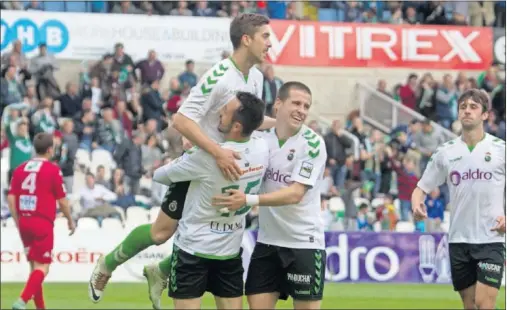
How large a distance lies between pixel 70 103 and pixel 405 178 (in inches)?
276

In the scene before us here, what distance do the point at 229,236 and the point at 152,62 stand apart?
1761cm

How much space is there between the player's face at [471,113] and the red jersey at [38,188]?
16.6ft

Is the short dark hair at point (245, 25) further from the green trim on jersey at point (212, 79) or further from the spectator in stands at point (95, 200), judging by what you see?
the spectator in stands at point (95, 200)

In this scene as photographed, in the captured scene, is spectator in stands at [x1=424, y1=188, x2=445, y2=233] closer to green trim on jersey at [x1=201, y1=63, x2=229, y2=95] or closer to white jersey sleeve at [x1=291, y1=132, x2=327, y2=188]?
white jersey sleeve at [x1=291, y1=132, x2=327, y2=188]

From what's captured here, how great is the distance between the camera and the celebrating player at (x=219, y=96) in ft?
31.8

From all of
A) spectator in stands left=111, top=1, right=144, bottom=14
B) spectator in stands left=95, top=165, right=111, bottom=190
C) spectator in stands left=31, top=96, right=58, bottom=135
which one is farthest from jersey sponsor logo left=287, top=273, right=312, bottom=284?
spectator in stands left=111, top=1, right=144, bottom=14

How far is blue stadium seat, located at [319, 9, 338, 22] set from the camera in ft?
101

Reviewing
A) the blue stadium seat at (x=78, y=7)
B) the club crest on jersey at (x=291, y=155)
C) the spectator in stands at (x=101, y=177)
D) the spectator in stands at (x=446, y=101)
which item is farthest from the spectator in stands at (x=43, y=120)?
the club crest on jersey at (x=291, y=155)

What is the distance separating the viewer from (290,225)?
10680 mm

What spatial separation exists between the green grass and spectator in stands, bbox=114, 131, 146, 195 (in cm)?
387

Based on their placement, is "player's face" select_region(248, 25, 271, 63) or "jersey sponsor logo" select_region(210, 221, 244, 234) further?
"player's face" select_region(248, 25, 271, 63)

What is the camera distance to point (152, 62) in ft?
89.6

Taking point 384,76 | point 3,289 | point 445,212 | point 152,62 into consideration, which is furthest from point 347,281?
point 384,76

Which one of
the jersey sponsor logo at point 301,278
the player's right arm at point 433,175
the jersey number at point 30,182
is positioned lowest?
the jersey sponsor logo at point 301,278
